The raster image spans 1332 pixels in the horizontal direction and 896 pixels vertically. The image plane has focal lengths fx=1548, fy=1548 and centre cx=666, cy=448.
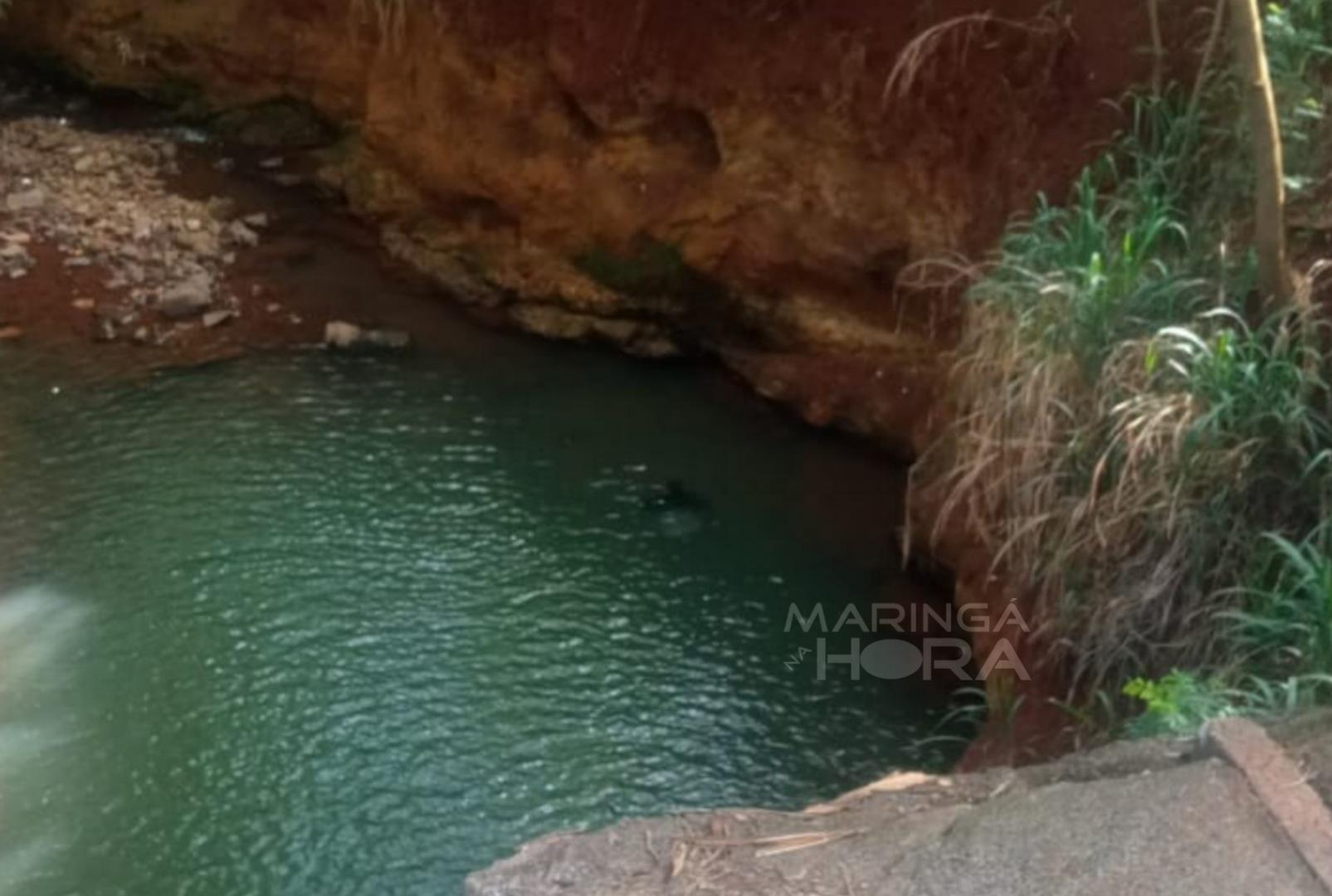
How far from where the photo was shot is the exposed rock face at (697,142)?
4504 millimetres

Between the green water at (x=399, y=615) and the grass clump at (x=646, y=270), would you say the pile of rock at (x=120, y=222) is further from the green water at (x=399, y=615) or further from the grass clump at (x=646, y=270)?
the grass clump at (x=646, y=270)

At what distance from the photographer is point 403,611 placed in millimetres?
4223

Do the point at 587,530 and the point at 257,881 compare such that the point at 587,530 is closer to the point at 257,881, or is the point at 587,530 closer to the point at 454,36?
the point at 257,881

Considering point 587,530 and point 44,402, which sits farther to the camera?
point 44,402

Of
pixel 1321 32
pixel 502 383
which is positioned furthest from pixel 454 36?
pixel 1321 32

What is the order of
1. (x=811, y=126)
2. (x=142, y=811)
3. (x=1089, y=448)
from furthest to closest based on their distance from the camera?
1. (x=811, y=126)
2. (x=142, y=811)
3. (x=1089, y=448)

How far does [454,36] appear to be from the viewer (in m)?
5.79

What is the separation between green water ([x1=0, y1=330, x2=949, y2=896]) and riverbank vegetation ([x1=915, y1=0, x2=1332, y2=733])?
0.77 m

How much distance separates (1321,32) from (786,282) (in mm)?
2024

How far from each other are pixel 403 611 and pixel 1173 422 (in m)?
2.13

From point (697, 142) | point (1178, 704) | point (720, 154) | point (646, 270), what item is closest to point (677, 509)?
point (646, 270)

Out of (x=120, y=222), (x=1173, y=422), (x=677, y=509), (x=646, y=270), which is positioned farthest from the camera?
(x=120, y=222)

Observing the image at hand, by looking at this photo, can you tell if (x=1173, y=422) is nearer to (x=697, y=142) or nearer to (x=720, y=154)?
(x=720, y=154)

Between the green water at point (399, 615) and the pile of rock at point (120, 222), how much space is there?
0.49m
